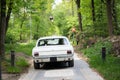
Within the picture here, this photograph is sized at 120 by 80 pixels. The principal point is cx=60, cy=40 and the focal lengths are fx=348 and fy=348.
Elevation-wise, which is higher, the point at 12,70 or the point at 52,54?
the point at 52,54

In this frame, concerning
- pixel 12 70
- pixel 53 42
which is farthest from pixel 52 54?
pixel 12 70

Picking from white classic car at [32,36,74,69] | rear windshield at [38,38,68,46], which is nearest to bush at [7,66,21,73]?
white classic car at [32,36,74,69]

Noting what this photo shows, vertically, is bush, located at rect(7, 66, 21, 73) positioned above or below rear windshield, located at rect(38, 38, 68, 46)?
below

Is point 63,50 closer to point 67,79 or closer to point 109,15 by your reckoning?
point 67,79

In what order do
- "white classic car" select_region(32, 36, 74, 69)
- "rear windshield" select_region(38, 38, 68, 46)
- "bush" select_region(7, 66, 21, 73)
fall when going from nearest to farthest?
"bush" select_region(7, 66, 21, 73) < "white classic car" select_region(32, 36, 74, 69) < "rear windshield" select_region(38, 38, 68, 46)

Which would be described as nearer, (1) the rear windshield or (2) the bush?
(2) the bush

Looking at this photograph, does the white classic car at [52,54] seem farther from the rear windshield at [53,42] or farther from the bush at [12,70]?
the bush at [12,70]

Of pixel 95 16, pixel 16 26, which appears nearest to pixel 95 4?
pixel 95 16

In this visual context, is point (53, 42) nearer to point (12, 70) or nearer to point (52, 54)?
point (52, 54)

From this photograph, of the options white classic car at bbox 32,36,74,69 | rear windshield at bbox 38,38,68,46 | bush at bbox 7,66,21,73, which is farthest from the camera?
rear windshield at bbox 38,38,68,46

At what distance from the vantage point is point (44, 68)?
18438mm

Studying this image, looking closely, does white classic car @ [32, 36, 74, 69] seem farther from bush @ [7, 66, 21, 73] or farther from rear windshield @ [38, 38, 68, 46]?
bush @ [7, 66, 21, 73]

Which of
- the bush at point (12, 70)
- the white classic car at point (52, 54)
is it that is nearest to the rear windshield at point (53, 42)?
the white classic car at point (52, 54)

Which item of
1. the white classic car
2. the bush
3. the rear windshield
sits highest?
the rear windshield
